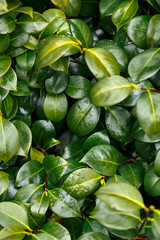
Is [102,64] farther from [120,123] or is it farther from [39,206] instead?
[39,206]

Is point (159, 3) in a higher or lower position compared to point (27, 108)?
higher

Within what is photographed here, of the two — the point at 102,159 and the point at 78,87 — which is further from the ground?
the point at 78,87

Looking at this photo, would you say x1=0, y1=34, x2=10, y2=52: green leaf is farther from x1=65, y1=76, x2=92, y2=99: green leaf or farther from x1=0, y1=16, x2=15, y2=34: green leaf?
x1=65, y1=76, x2=92, y2=99: green leaf

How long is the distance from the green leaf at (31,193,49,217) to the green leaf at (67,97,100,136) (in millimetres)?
295

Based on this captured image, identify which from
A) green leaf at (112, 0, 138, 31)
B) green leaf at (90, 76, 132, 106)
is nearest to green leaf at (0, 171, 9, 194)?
green leaf at (90, 76, 132, 106)

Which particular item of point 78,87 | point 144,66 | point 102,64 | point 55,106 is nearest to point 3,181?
point 55,106

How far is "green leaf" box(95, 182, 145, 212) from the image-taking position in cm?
80

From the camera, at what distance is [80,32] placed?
3.68 feet

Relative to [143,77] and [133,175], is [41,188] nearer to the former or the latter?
[133,175]

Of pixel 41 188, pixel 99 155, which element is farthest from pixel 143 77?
pixel 41 188

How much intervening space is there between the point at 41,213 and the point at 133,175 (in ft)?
1.19

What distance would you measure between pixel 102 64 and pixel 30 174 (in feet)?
1.69

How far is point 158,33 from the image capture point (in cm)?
106

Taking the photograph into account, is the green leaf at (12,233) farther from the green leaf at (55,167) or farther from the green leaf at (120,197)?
the green leaf at (120,197)
